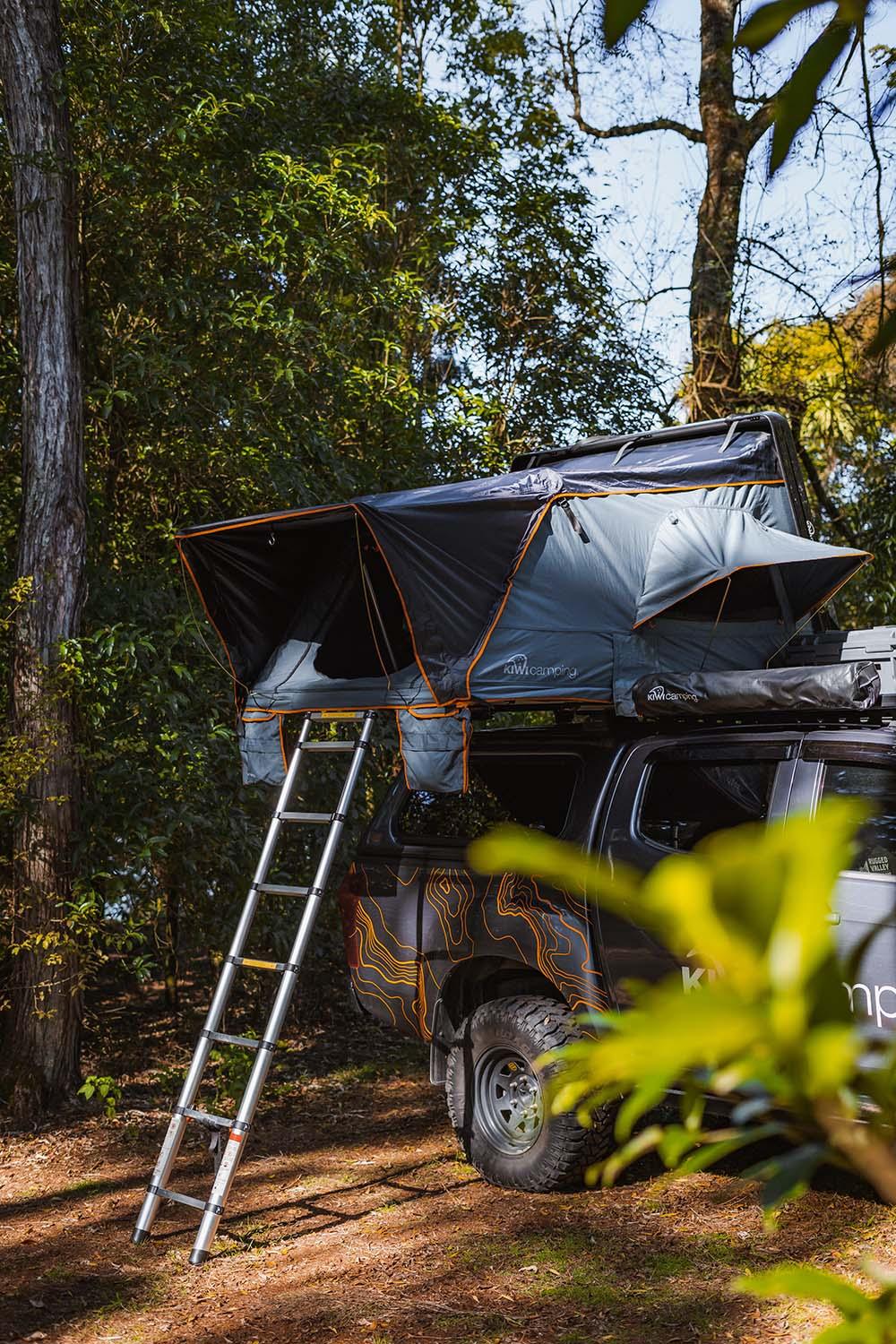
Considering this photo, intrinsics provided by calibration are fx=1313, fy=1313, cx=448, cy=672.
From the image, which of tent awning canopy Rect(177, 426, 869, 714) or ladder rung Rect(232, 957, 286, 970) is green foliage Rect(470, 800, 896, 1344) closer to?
tent awning canopy Rect(177, 426, 869, 714)

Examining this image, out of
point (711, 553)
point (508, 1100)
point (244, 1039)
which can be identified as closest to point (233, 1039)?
point (244, 1039)

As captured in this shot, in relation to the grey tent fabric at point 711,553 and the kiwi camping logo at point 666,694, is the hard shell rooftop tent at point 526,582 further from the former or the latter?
the kiwi camping logo at point 666,694

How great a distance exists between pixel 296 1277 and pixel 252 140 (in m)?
6.63

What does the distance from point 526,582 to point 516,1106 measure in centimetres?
222

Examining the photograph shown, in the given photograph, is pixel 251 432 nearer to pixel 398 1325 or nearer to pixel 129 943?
pixel 129 943

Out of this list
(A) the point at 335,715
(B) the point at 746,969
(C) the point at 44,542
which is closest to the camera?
(B) the point at 746,969

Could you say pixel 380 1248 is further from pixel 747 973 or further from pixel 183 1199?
pixel 747 973

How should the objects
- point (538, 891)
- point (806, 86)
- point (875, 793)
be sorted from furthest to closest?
point (538, 891) < point (875, 793) < point (806, 86)

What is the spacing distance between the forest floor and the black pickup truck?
38cm

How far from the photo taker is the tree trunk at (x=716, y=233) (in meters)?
10.9

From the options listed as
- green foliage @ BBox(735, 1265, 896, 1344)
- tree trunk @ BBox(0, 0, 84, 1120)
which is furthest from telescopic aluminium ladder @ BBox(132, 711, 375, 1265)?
green foliage @ BBox(735, 1265, 896, 1344)

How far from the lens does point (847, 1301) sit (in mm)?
653

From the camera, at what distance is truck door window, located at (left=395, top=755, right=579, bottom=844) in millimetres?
5750

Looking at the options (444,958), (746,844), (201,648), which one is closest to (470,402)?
(201,648)
